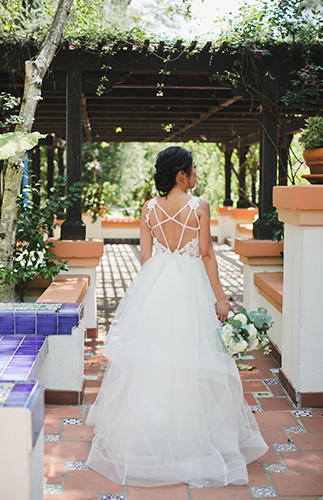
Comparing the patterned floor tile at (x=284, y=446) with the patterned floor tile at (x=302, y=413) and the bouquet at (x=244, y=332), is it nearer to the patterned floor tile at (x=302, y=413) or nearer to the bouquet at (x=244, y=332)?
the patterned floor tile at (x=302, y=413)

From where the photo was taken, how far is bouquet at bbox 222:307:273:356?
2.51 meters

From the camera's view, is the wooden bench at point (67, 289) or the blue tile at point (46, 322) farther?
the wooden bench at point (67, 289)

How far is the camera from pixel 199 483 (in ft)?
7.92

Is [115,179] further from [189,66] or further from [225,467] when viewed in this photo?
[225,467]

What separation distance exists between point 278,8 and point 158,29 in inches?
48.1

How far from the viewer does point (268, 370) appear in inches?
161

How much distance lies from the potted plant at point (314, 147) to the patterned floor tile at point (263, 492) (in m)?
2.15

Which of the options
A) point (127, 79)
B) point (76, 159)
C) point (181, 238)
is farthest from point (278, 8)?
point (181, 238)

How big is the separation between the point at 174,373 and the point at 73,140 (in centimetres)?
326

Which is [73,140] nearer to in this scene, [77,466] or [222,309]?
[222,309]

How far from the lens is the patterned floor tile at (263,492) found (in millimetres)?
2314

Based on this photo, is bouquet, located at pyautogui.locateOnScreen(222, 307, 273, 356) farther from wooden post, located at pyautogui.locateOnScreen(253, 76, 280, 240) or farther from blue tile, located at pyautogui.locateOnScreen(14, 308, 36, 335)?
wooden post, located at pyautogui.locateOnScreen(253, 76, 280, 240)

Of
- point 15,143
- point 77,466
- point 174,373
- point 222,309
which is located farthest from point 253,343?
point 15,143

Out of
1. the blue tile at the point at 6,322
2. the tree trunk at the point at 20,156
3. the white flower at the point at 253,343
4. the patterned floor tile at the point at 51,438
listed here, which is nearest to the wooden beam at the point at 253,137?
the tree trunk at the point at 20,156
